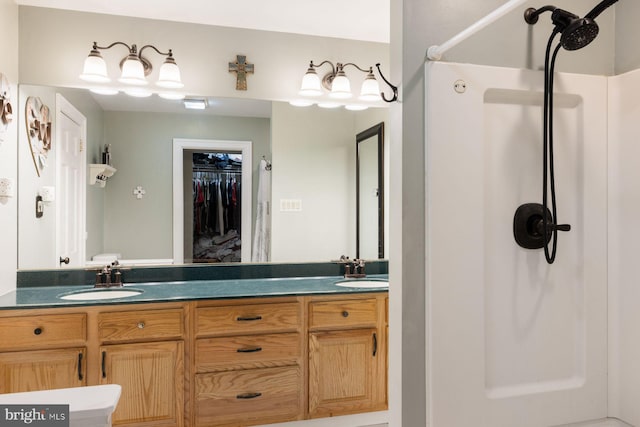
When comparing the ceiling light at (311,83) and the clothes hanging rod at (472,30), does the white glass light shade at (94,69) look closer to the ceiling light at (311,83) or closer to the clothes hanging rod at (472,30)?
the ceiling light at (311,83)

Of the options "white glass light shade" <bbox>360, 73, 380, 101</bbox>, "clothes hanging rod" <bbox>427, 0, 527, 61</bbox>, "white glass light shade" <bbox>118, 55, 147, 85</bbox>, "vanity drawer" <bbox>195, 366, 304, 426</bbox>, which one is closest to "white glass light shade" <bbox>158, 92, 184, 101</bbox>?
"white glass light shade" <bbox>118, 55, 147, 85</bbox>

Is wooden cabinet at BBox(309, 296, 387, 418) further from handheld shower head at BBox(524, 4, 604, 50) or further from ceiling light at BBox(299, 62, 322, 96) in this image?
handheld shower head at BBox(524, 4, 604, 50)

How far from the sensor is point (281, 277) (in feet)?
9.28

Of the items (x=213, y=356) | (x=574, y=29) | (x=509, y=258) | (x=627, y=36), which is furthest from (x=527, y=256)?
(x=213, y=356)

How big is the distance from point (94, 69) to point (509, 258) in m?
2.48

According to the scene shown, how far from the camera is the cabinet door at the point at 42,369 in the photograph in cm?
196

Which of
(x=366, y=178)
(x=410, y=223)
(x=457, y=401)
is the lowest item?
(x=457, y=401)

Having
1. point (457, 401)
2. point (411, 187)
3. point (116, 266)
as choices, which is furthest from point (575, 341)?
point (116, 266)

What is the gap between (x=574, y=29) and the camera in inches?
38.2

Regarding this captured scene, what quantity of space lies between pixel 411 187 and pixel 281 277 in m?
1.87

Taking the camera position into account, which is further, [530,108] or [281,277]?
[281,277]

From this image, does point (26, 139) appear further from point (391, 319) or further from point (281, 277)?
point (391, 319)

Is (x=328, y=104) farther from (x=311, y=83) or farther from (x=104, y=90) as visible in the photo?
(x=104, y=90)

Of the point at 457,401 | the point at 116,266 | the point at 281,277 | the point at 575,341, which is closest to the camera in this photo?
the point at 457,401
